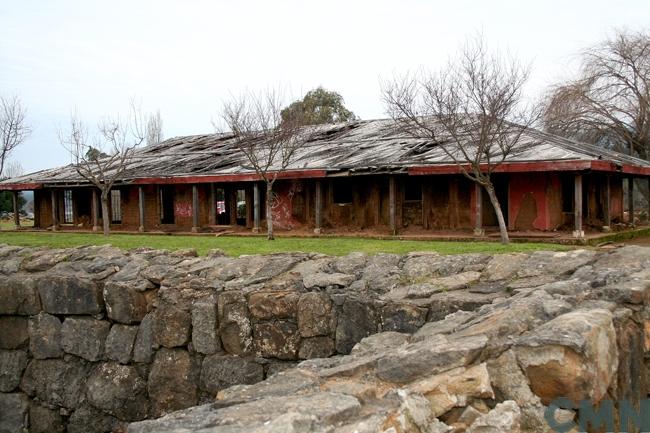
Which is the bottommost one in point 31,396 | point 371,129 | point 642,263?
point 31,396

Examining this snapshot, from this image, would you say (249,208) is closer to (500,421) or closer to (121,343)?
(121,343)

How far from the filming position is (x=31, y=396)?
7.68 m

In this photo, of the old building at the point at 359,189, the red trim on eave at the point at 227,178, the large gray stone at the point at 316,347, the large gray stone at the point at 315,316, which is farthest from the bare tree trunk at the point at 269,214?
the large gray stone at the point at 316,347

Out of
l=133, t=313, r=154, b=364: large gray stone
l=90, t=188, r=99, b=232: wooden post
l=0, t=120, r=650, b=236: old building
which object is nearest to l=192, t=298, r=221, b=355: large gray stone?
l=133, t=313, r=154, b=364: large gray stone

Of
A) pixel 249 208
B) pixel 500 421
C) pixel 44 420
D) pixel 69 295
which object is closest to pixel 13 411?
pixel 44 420

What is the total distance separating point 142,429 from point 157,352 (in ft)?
12.7

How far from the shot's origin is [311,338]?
20.1 ft

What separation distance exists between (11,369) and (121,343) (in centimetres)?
181

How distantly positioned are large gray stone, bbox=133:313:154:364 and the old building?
12909mm

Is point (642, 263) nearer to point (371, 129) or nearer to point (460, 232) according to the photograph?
point (460, 232)

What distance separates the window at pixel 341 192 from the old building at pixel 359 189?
0.04 meters

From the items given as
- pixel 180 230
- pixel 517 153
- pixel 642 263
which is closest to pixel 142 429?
pixel 642 263

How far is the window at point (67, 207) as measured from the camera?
92.4ft

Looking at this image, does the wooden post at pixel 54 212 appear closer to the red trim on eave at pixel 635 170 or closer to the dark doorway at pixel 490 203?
the dark doorway at pixel 490 203
